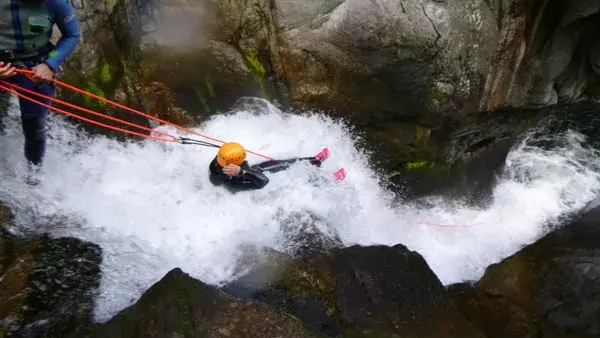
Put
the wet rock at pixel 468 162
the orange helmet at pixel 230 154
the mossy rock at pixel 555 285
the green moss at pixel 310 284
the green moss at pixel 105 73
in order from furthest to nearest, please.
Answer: the wet rock at pixel 468 162 → the green moss at pixel 105 73 → the orange helmet at pixel 230 154 → the mossy rock at pixel 555 285 → the green moss at pixel 310 284

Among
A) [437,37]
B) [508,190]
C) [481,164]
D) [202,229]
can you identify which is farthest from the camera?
[508,190]

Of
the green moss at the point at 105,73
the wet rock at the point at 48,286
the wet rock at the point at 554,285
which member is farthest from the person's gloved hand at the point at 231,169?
the wet rock at the point at 554,285

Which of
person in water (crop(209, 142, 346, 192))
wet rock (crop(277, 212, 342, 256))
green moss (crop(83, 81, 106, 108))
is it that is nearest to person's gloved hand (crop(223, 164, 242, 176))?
person in water (crop(209, 142, 346, 192))

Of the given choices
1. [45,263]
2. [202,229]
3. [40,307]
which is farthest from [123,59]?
[40,307]

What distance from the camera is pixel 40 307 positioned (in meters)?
3.42

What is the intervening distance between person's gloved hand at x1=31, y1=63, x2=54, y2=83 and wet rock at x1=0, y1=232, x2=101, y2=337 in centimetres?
140

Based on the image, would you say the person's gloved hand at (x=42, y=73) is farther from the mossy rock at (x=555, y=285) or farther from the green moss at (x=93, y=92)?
the mossy rock at (x=555, y=285)

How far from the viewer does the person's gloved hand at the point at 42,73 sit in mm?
3443

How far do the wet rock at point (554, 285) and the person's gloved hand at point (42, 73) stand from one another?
14.4 ft

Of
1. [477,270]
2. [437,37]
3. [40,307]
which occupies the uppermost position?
[437,37]

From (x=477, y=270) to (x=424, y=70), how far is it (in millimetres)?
2609

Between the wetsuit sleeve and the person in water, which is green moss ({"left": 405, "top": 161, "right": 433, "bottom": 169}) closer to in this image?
the person in water

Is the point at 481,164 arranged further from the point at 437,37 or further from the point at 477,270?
the point at 437,37

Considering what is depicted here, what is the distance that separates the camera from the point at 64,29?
3484 mm
